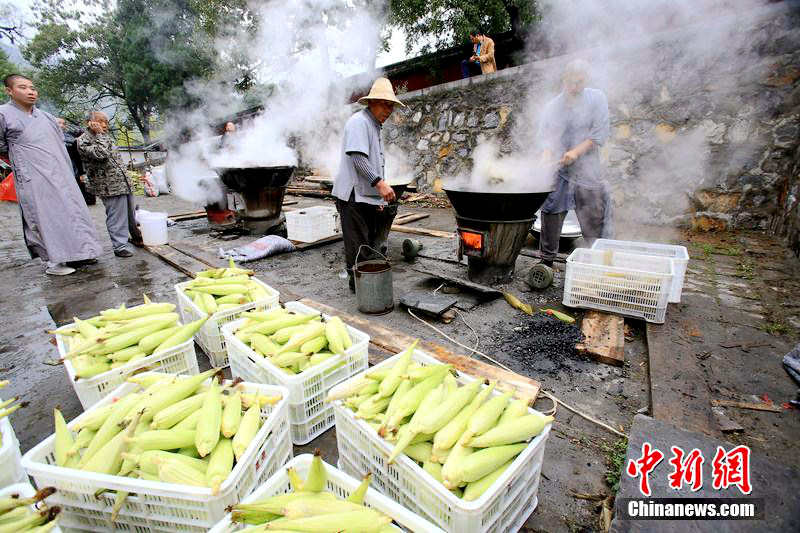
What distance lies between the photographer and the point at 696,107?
238 inches

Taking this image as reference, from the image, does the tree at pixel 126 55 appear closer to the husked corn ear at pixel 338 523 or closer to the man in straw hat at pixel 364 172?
the man in straw hat at pixel 364 172

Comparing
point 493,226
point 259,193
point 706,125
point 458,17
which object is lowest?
point 493,226

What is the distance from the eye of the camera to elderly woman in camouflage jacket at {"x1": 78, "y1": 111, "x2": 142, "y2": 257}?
5.89 m

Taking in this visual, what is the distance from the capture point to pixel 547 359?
304cm

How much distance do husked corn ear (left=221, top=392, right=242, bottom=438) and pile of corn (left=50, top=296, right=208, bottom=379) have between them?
942mm

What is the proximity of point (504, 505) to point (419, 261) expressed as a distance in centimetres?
442

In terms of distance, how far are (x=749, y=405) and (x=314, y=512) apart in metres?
2.85

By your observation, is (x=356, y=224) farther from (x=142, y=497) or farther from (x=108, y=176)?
(x=108, y=176)

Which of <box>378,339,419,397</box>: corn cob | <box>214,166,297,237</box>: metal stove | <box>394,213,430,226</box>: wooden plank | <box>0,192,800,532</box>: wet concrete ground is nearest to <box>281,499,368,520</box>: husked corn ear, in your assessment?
<box>378,339,419,397</box>: corn cob

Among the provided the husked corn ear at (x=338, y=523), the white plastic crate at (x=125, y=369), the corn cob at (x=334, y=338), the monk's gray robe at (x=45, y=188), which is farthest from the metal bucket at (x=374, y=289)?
the monk's gray robe at (x=45, y=188)

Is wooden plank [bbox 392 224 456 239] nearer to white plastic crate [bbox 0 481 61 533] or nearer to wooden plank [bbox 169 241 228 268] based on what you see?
wooden plank [bbox 169 241 228 268]

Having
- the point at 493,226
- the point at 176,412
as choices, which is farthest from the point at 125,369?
the point at 493,226

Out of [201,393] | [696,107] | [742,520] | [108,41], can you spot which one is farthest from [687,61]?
[108,41]

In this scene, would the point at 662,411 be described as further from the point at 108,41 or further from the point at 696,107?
the point at 108,41
